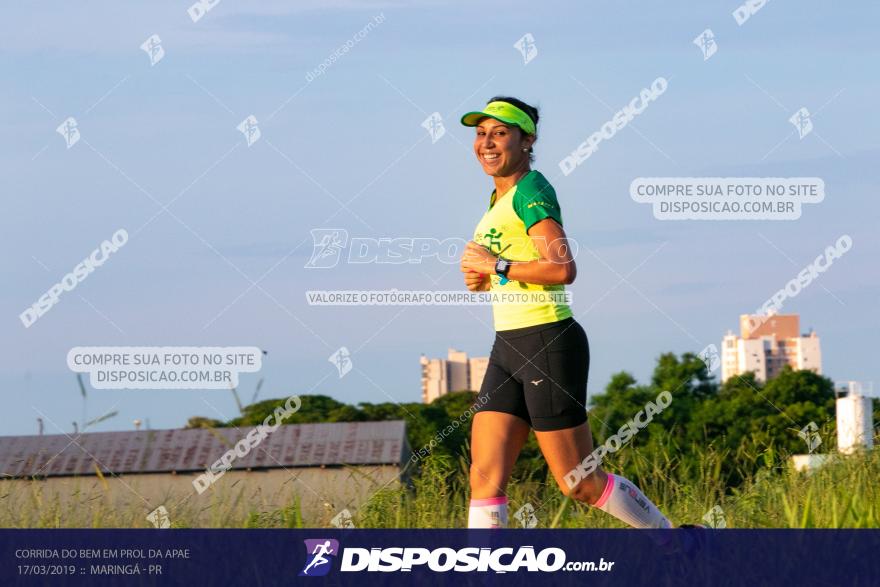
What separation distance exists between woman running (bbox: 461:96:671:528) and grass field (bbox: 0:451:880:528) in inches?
22.2

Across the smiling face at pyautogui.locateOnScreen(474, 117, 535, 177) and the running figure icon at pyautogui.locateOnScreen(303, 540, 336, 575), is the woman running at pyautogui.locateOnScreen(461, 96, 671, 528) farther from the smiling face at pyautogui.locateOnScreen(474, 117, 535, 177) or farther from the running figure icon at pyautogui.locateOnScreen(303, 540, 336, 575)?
the running figure icon at pyautogui.locateOnScreen(303, 540, 336, 575)

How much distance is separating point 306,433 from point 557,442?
301 inches

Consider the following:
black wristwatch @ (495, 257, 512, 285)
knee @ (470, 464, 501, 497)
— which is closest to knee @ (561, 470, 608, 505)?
knee @ (470, 464, 501, 497)

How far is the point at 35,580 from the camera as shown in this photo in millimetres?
4820

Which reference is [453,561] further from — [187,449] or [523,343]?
[187,449]

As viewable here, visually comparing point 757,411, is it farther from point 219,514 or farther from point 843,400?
point 219,514

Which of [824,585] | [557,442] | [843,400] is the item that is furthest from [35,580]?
[843,400]

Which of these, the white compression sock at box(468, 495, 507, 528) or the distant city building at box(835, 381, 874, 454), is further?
the distant city building at box(835, 381, 874, 454)

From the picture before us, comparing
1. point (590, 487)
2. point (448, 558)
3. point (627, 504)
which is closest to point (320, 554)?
point (448, 558)

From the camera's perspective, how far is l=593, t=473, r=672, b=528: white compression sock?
17.1 ft

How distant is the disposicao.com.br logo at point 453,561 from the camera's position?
16.3 feet

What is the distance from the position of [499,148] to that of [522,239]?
44cm

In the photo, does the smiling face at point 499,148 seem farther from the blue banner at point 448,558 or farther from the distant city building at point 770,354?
the distant city building at point 770,354

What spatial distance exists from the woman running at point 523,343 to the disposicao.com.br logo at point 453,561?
22 cm
